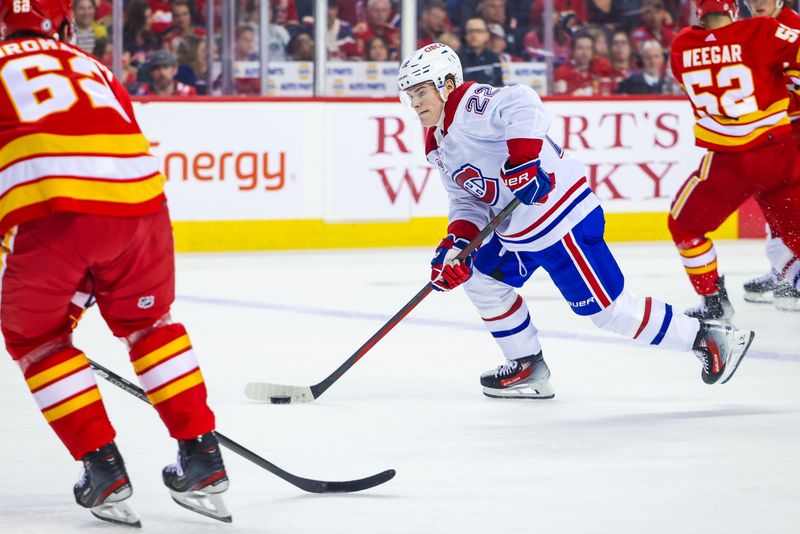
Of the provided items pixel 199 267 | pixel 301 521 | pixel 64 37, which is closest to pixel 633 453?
pixel 301 521

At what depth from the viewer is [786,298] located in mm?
5738

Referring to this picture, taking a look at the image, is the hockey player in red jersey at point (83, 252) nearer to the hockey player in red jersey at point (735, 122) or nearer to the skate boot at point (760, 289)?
the hockey player in red jersey at point (735, 122)

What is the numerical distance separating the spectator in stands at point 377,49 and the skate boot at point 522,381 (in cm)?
421

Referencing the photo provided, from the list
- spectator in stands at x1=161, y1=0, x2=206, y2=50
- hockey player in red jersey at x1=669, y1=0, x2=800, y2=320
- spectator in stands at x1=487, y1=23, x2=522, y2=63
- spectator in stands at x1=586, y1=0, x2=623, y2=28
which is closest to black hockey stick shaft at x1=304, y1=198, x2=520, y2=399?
hockey player in red jersey at x1=669, y1=0, x2=800, y2=320

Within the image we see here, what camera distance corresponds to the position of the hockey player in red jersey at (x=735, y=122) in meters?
4.96

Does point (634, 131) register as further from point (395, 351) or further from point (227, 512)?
point (227, 512)

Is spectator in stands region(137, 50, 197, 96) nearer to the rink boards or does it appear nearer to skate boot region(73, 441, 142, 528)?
the rink boards

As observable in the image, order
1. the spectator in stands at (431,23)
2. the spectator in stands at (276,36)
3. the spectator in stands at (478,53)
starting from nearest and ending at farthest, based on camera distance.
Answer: the spectator in stands at (276,36) → the spectator in stands at (431,23) → the spectator in stands at (478,53)

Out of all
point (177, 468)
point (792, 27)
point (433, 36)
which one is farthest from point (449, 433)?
point (433, 36)

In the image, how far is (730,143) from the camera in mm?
5055

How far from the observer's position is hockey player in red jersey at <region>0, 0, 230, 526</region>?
2.51m

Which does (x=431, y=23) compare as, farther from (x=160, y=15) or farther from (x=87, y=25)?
(x=87, y=25)

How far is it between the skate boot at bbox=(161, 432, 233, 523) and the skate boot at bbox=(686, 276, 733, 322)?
2.91m

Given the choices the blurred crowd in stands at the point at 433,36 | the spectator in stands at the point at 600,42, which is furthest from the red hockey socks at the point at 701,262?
the spectator in stands at the point at 600,42
